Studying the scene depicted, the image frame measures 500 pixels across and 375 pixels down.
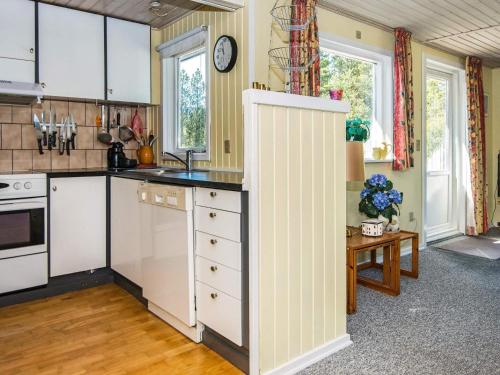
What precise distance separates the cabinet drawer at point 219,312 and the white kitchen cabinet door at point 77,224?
4.57 feet

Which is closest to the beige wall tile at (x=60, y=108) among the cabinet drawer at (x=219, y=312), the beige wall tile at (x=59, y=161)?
the beige wall tile at (x=59, y=161)

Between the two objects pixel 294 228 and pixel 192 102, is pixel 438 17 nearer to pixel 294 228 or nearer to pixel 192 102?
pixel 192 102

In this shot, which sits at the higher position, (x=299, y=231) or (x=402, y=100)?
(x=402, y=100)

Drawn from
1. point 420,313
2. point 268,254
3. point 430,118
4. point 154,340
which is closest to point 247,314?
point 268,254

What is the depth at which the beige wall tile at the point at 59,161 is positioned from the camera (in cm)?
340

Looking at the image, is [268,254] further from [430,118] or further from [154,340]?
[430,118]

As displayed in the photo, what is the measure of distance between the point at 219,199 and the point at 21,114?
7.33 ft

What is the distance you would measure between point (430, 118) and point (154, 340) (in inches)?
157

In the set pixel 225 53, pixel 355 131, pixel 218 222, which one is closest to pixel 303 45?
pixel 225 53

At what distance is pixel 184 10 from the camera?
329cm

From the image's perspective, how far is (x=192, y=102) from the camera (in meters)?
3.56

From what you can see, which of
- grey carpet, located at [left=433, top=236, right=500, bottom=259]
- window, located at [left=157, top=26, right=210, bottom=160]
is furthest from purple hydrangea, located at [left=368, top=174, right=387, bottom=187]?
grey carpet, located at [left=433, top=236, right=500, bottom=259]

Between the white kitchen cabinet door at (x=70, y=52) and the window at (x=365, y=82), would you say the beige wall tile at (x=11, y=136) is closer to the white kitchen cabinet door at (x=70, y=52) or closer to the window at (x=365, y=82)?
the white kitchen cabinet door at (x=70, y=52)

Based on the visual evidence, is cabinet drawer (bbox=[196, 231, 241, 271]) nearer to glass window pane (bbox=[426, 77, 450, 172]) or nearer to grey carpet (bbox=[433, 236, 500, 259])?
grey carpet (bbox=[433, 236, 500, 259])
